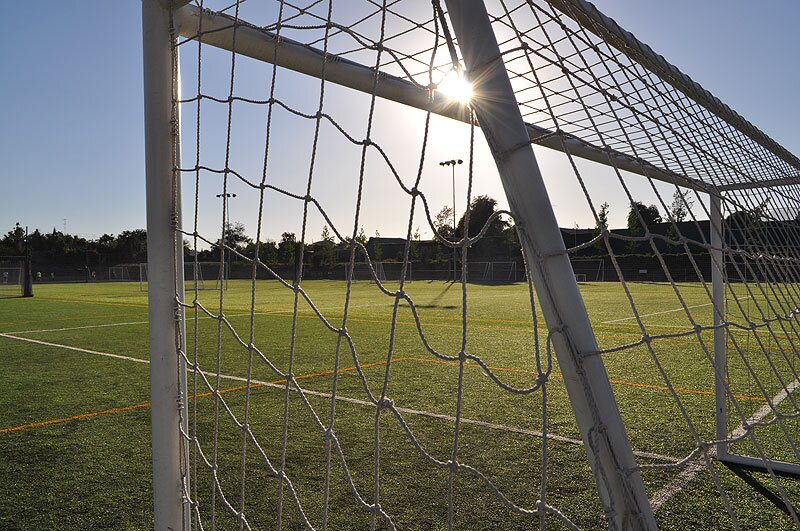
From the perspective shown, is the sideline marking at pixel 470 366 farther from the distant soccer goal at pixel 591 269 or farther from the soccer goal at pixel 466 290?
the distant soccer goal at pixel 591 269

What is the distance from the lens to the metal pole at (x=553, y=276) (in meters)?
0.98

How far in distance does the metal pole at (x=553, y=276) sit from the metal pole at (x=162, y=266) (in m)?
1.14

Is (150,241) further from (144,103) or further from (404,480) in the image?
(404,480)

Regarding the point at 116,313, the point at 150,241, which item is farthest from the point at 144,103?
the point at 116,313

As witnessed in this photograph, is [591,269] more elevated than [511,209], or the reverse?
[511,209]

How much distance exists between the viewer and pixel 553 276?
1.03 metres

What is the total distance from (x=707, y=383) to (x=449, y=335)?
4416mm

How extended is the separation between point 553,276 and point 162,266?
132 cm

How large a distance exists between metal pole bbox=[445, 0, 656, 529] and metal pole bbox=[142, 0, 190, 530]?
114 centimetres

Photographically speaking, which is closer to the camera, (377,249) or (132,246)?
(377,249)

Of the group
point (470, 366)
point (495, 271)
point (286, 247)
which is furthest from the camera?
point (286, 247)

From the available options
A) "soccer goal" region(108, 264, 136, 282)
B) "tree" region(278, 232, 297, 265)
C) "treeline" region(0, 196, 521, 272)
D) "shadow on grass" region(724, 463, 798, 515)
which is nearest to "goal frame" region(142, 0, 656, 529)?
"shadow on grass" region(724, 463, 798, 515)

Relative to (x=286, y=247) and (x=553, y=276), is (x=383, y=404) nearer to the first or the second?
(x=553, y=276)

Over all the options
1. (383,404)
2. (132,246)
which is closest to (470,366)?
(383,404)
